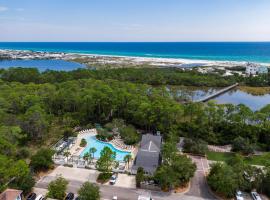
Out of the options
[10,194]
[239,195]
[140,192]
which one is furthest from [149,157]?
[10,194]

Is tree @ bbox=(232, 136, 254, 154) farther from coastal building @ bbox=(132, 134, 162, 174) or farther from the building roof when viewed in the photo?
the building roof

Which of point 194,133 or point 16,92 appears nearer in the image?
point 194,133

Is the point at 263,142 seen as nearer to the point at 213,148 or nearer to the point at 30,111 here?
the point at 213,148

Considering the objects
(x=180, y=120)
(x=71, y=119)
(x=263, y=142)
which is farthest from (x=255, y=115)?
(x=71, y=119)

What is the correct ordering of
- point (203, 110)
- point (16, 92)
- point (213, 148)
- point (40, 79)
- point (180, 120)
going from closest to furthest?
1. point (213, 148)
2. point (203, 110)
3. point (180, 120)
4. point (16, 92)
5. point (40, 79)

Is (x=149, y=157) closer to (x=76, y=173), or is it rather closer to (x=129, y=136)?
(x=129, y=136)

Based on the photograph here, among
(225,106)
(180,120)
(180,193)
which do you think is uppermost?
(225,106)
